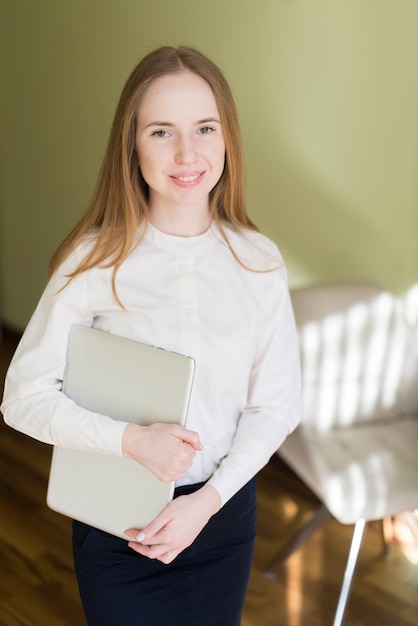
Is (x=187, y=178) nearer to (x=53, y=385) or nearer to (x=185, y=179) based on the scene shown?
(x=185, y=179)

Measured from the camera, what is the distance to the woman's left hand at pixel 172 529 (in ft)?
4.48

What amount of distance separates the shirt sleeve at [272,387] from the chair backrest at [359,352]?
1.08 m

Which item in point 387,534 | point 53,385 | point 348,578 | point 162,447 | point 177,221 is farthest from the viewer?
point 387,534

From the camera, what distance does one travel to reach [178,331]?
1473 mm

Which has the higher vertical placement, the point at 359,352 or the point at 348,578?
the point at 359,352

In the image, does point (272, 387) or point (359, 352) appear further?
point (359, 352)

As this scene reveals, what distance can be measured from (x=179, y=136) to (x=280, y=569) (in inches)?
70.0

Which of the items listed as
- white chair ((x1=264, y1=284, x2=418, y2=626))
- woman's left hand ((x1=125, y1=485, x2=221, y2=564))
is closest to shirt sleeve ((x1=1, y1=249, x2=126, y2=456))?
woman's left hand ((x1=125, y1=485, x2=221, y2=564))

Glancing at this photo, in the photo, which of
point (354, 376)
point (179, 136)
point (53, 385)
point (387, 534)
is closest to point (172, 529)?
point (53, 385)

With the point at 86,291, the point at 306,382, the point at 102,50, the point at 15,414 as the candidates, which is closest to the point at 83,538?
the point at 15,414

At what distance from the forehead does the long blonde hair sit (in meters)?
0.01

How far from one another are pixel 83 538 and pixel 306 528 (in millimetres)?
1406

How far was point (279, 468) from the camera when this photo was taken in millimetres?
3436

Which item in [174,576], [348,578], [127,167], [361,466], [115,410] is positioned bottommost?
[348,578]
